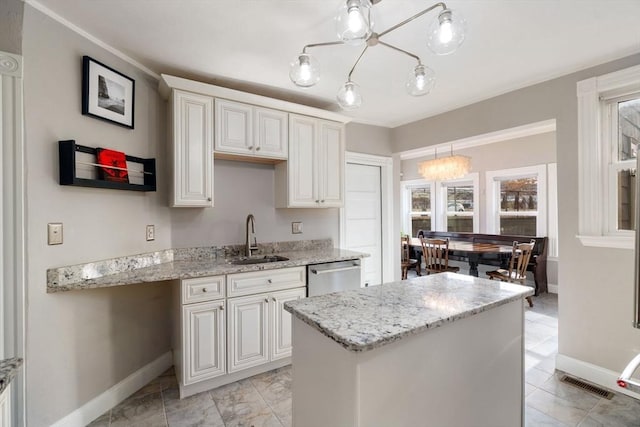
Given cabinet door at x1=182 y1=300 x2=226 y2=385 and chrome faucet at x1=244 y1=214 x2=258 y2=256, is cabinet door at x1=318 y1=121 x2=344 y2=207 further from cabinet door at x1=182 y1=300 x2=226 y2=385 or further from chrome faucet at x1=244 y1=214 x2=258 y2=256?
cabinet door at x1=182 y1=300 x2=226 y2=385

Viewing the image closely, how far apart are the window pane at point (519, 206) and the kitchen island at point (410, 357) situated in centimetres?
445

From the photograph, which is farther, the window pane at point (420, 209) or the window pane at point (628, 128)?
the window pane at point (420, 209)

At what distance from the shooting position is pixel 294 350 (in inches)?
49.1

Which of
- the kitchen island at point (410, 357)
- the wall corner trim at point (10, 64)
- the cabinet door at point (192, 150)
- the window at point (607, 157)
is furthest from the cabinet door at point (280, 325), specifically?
the window at point (607, 157)

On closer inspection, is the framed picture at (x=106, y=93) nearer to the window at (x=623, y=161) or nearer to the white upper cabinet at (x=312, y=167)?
the white upper cabinet at (x=312, y=167)

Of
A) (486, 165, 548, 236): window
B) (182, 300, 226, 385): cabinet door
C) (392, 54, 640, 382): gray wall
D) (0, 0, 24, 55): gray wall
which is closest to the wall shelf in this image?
(0, 0, 24, 55): gray wall

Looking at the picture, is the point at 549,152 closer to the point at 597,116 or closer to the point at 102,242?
the point at 597,116

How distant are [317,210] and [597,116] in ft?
8.35

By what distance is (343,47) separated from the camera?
6.79 feet

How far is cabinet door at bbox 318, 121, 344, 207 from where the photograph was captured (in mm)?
3061

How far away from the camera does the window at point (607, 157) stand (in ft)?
7.40

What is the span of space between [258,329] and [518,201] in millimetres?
5034

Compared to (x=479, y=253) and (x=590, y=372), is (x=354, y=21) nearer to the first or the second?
(x=590, y=372)

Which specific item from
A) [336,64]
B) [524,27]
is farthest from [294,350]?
[524,27]
